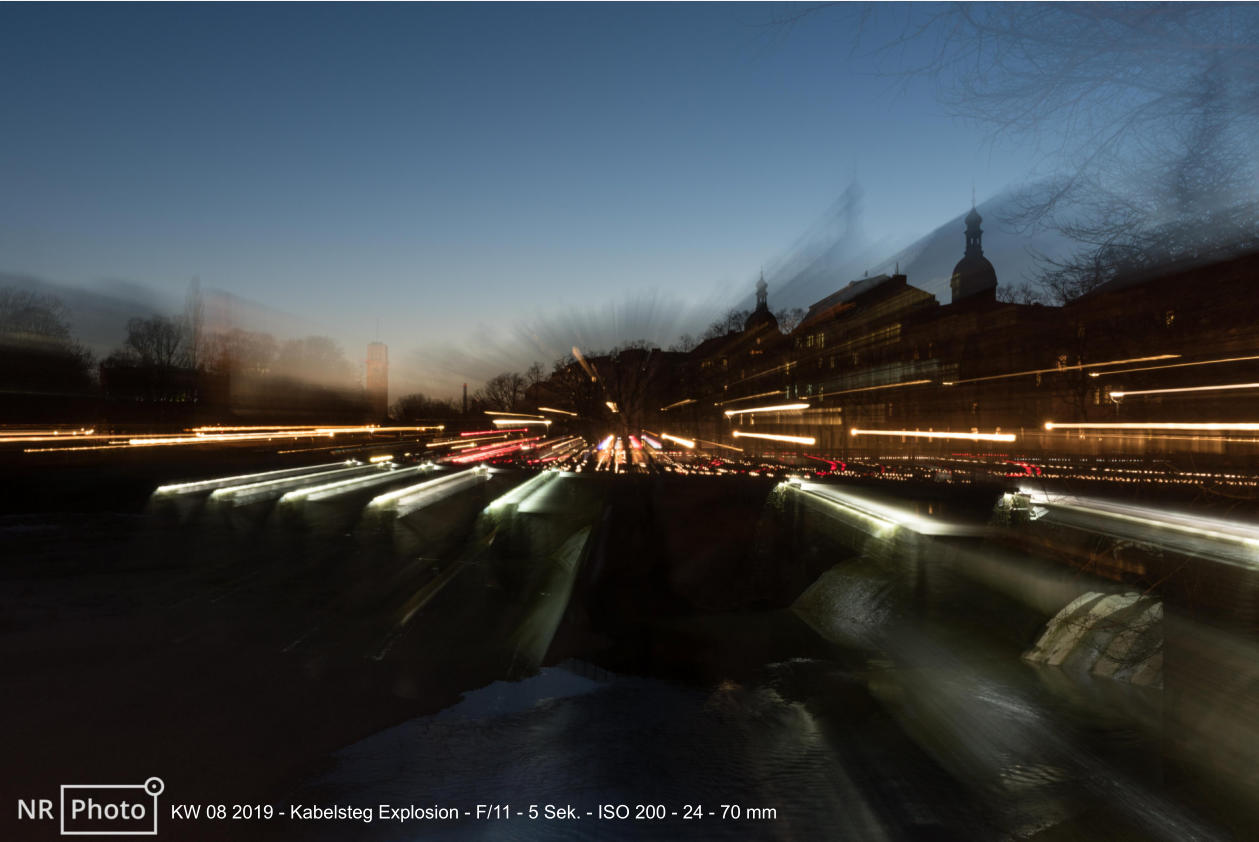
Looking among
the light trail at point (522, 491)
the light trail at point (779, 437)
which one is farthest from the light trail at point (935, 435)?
the light trail at point (522, 491)

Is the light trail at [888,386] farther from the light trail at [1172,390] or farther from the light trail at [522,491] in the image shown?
the light trail at [522,491]

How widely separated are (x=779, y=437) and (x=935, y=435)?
12475mm

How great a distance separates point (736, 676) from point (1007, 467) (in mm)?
15219

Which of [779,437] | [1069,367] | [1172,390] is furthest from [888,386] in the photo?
[1172,390]

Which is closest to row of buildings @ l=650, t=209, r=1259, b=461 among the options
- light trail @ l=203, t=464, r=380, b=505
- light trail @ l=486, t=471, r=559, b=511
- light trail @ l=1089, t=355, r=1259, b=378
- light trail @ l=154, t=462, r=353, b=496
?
light trail @ l=1089, t=355, r=1259, b=378

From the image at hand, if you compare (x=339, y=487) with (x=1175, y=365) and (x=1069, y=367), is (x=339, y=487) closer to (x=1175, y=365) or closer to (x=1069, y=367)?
(x=1069, y=367)

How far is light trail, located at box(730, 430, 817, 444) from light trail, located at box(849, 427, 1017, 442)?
2.76 metres

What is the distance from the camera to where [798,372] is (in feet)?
109

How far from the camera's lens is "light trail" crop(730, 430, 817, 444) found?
3731cm

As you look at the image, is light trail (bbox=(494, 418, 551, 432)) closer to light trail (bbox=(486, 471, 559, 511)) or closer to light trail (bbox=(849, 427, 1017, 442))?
light trail (bbox=(849, 427, 1017, 442))

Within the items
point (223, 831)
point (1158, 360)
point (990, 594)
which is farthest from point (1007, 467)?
point (223, 831)

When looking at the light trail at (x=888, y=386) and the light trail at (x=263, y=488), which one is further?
the light trail at (x=888, y=386)

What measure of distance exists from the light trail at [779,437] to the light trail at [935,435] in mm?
2756

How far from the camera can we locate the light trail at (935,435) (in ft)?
87.3
